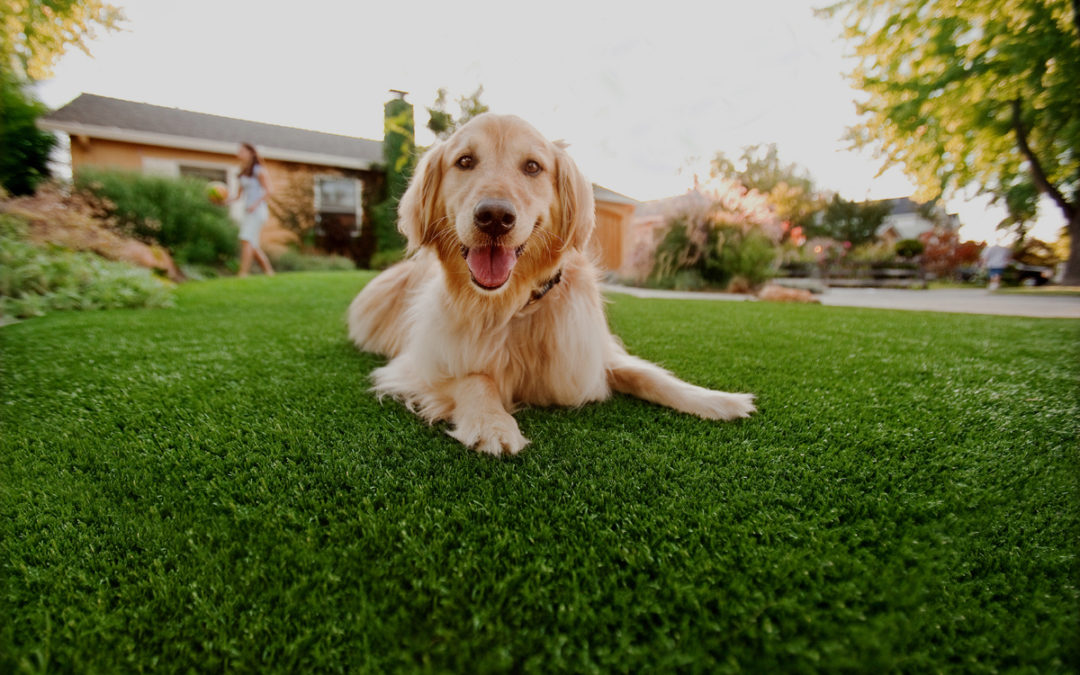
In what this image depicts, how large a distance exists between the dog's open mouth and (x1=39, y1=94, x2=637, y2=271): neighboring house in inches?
381

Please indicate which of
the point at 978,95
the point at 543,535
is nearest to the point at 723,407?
the point at 543,535

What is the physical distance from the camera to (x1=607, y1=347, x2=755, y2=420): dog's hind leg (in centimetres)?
170

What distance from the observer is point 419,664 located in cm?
70

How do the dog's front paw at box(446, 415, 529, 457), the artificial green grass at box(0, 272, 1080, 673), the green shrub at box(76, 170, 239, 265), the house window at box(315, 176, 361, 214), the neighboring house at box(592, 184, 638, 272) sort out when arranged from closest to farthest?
the artificial green grass at box(0, 272, 1080, 673), the dog's front paw at box(446, 415, 529, 457), the green shrub at box(76, 170, 239, 265), the house window at box(315, 176, 361, 214), the neighboring house at box(592, 184, 638, 272)

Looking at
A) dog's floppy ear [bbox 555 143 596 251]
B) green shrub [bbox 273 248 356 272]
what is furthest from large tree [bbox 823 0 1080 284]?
Result: green shrub [bbox 273 248 356 272]

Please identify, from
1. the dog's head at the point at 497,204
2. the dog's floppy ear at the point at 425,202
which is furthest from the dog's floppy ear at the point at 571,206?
the dog's floppy ear at the point at 425,202

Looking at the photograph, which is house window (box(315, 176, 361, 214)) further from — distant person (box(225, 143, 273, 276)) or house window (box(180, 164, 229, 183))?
distant person (box(225, 143, 273, 276))

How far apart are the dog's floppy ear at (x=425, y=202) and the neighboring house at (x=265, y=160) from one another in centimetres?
934

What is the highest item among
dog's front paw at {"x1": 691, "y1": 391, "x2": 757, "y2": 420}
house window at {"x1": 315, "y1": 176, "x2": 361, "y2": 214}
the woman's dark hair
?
house window at {"x1": 315, "y1": 176, "x2": 361, "y2": 214}

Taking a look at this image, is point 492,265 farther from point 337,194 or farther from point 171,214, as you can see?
point 337,194

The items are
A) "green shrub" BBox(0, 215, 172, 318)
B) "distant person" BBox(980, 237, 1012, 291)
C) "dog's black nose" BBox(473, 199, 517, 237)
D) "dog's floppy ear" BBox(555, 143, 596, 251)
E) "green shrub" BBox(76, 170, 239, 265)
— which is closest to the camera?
"dog's black nose" BBox(473, 199, 517, 237)

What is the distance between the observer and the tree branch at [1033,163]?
174cm

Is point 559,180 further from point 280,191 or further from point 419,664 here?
point 280,191

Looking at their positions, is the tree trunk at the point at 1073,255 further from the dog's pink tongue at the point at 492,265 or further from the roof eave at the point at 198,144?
the roof eave at the point at 198,144
